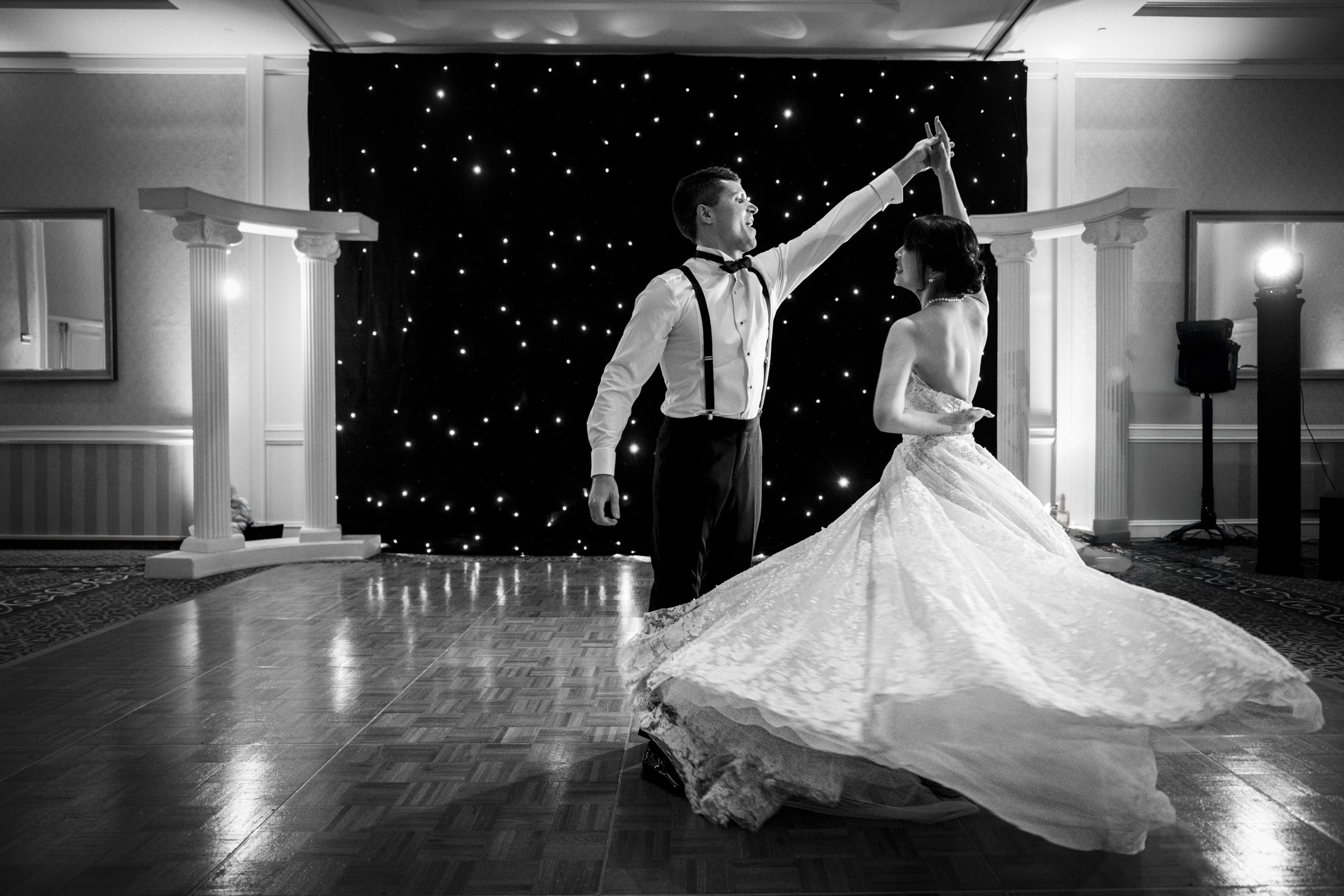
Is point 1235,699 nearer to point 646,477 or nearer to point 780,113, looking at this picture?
point 646,477

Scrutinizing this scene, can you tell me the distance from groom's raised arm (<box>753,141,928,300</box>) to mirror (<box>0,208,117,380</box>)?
5449mm

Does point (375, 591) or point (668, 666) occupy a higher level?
point (668, 666)

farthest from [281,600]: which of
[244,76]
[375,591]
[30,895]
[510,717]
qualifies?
[244,76]

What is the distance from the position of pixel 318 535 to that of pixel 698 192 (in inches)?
166

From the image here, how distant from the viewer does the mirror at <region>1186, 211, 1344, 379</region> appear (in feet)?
21.1

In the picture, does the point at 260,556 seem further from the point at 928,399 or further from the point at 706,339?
the point at 928,399

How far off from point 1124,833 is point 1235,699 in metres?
0.35

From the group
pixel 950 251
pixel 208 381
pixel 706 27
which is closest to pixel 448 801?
pixel 950 251

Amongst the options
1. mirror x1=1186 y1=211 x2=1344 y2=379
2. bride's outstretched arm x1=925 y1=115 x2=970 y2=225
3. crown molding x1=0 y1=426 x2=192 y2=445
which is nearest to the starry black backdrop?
crown molding x1=0 y1=426 x2=192 y2=445

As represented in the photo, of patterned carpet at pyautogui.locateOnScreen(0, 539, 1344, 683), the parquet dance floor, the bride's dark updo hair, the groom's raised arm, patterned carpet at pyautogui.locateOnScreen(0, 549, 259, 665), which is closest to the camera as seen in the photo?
the parquet dance floor

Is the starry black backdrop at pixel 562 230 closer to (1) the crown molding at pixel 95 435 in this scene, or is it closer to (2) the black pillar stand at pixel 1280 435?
(1) the crown molding at pixel 95 435

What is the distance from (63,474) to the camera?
6457mm

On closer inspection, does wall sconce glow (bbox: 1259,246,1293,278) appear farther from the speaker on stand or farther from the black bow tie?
the black bow tie

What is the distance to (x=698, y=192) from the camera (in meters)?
2.38
